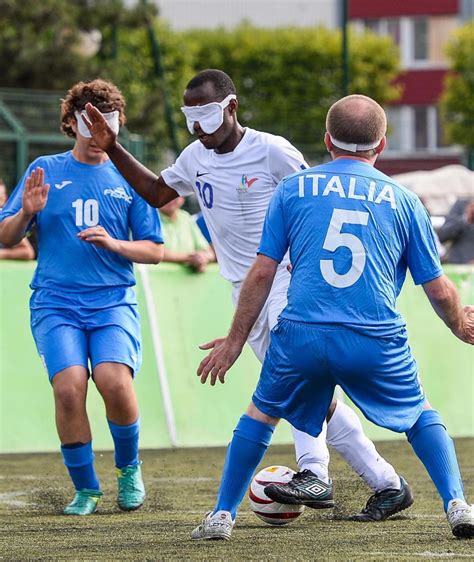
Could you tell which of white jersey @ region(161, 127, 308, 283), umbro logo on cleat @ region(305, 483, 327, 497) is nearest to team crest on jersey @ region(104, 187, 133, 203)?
white jersey @ region(161, 127, 308, 283)

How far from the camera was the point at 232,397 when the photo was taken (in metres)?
11.8

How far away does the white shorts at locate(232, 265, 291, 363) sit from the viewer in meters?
7.37

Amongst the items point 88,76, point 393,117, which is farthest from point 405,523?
point 393,117

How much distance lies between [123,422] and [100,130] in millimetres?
1615

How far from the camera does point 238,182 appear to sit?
24.1 feet

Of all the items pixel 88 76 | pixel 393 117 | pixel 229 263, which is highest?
pixel 229 263

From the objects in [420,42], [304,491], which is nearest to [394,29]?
[420,42]

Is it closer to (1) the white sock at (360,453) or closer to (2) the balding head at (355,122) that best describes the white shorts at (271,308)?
(1) the white sock at (360,453)

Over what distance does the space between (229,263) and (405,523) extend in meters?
1.53

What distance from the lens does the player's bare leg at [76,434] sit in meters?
7.72

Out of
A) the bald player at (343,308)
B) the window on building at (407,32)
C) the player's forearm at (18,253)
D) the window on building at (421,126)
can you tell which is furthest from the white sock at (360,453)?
the window on building at (407,32)

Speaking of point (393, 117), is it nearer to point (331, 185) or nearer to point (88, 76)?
point (88, 76)

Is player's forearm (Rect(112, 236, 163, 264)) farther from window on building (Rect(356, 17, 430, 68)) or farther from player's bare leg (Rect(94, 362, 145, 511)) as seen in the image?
window on building (Rect(356, 17, 430, 68))

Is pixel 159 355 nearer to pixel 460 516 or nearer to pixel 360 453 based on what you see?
pixel 360 453
